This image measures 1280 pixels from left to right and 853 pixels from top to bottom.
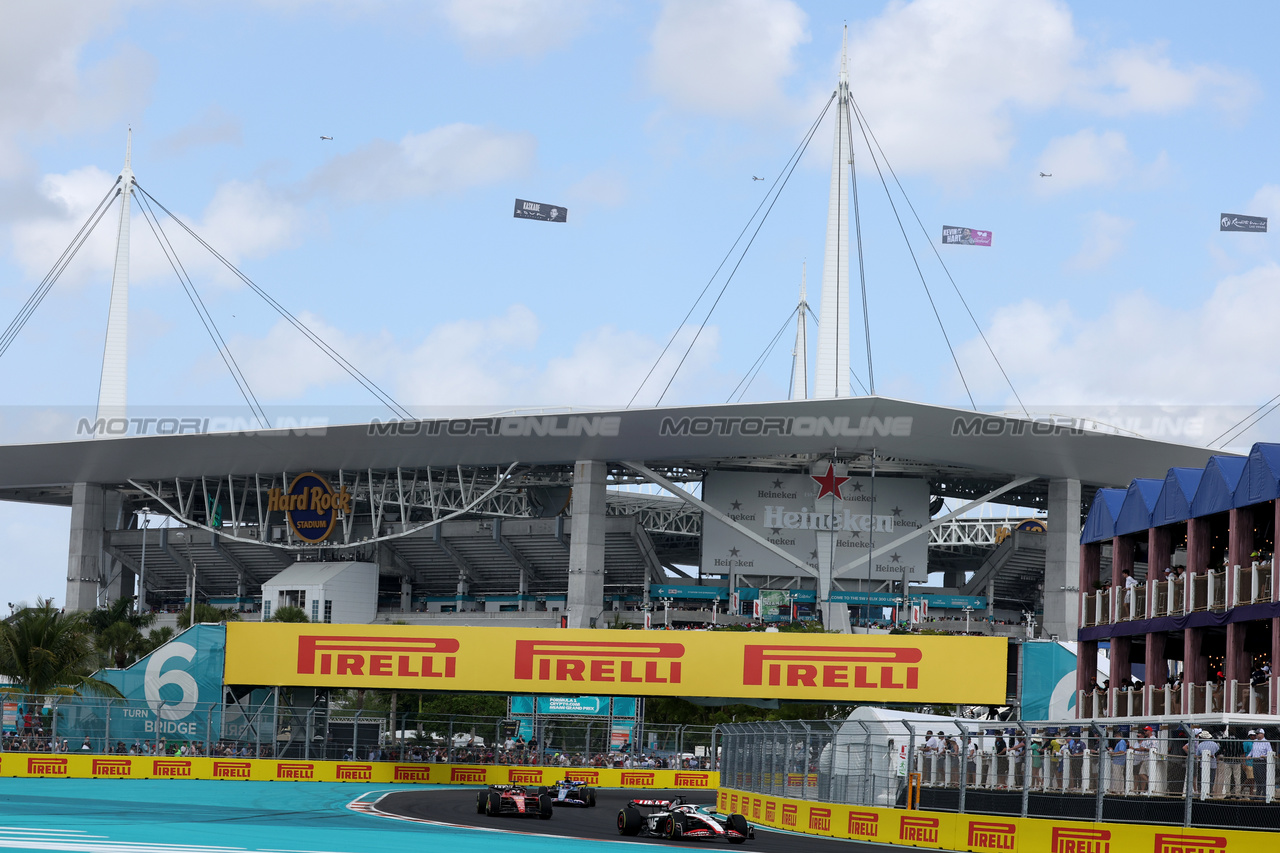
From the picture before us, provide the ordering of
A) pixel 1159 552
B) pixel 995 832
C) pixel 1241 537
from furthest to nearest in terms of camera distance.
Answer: pixel 1159 552 < pixel 1241 537 < pixel 995 832

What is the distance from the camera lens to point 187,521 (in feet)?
294

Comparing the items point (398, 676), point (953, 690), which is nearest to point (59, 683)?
point (398, 676)

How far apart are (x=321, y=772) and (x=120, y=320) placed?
54.5m

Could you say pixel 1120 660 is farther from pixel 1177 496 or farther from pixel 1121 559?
pixel 1177 496

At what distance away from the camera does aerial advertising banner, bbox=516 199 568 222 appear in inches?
2938

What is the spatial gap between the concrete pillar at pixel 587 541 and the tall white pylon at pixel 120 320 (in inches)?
1181

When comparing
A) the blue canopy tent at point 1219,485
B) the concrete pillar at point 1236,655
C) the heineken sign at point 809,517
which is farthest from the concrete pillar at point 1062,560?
the concrete pillar at point 1236,655

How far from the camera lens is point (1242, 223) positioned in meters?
72.4

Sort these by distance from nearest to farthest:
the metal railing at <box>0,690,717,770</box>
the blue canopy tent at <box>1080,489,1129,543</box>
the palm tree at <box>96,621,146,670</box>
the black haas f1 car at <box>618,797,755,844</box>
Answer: the black haas f1 car at <box>618,797,755,844</box> → the blue canopy tent at <box>1080,489,1129,543</box> → the metal railing at <box>0,690,717,770</box> → the palm tree at <box>96,621,146,670</box>

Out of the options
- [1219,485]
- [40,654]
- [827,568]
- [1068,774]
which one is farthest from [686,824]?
[827,568]

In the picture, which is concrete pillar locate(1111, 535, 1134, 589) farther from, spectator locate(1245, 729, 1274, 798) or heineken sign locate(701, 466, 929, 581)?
heineken sign locate(701, 466, 929, 581)

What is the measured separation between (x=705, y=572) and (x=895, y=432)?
18.6m

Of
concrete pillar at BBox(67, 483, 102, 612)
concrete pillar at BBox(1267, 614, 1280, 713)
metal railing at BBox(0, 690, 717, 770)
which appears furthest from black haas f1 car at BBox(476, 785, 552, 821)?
concrete pillar at BBox(67, 483, 102, 612)

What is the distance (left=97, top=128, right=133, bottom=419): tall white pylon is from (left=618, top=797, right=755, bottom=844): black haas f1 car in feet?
237
